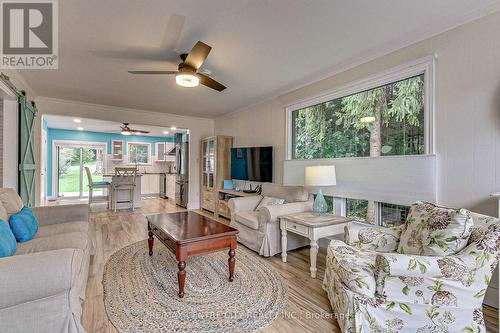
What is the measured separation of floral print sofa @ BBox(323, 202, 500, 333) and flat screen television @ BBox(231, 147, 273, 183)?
9.42 feet

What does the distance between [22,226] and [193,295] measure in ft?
5.42

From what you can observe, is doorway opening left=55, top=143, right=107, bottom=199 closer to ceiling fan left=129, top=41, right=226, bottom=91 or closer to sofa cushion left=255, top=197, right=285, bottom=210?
sofa cushion left=255, top=197, right=285, bottom=210

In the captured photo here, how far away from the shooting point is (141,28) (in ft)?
7.38

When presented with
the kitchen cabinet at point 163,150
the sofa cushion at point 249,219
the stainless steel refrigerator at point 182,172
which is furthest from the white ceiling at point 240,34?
the kitchen cabinet at point 163,150

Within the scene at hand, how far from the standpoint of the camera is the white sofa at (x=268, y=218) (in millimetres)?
2990

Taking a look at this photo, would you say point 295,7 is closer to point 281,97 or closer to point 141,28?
point 141,28

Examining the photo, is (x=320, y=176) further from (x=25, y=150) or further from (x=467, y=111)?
(x=25, y=150)

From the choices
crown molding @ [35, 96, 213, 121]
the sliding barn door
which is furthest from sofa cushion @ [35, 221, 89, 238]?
crown molding @ [35, 96, 213, 121]

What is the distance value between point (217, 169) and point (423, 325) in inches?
181

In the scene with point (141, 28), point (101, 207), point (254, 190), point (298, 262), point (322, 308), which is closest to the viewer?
point (322, 308)

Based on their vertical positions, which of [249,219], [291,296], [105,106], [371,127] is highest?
[105,106]

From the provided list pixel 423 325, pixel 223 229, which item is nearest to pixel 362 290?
pixel 423 325

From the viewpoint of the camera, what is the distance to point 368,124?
2.94 metres

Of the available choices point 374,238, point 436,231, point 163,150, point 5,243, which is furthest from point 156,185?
point 436,231
